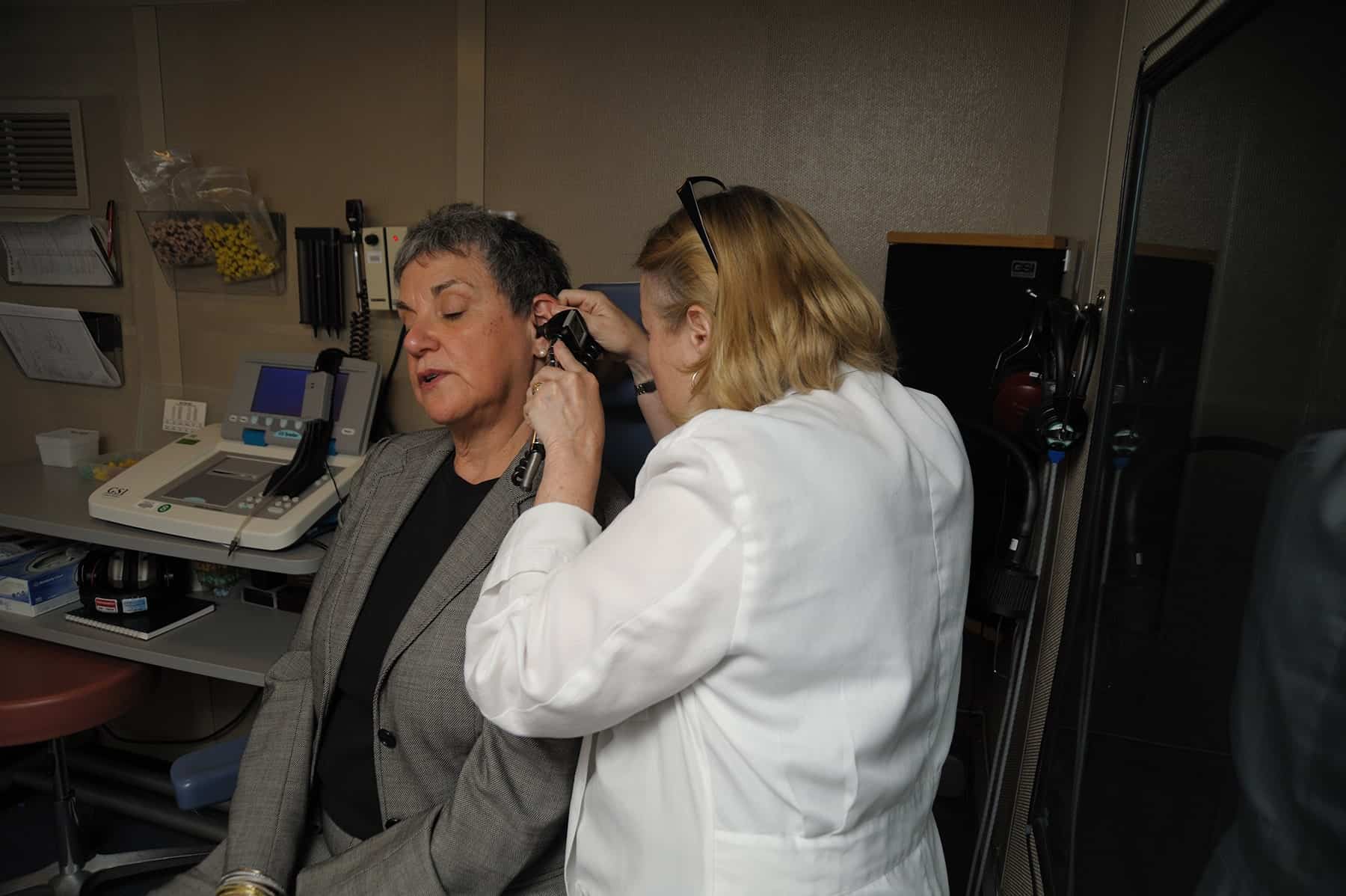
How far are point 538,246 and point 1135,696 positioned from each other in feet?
3.98

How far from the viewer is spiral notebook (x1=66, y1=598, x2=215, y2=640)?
197 centimetres

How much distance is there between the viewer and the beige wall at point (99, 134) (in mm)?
2545

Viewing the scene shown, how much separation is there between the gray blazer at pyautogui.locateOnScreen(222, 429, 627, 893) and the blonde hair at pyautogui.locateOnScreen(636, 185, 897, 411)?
0.49m

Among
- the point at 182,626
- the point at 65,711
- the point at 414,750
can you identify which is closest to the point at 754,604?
the point at 414,750

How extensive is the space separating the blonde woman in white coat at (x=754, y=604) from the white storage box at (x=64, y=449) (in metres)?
Answer: 2.33

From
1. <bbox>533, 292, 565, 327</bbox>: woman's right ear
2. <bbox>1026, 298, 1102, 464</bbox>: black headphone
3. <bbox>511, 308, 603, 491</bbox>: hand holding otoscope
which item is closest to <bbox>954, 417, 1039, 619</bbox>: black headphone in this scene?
<bbox>1026, 298, 1102, 464</bbox>: black headphone

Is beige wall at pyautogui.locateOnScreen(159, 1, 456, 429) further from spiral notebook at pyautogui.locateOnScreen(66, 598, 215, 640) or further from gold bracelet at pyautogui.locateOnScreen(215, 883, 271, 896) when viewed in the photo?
gold bracelet at pyautogui.locateOnScreen(215, 883, 271, 896)

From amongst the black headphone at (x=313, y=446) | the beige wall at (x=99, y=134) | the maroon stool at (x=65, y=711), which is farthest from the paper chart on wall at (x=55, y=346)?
the black headphone at (x=313, y=446)

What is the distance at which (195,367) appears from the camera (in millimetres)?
2658

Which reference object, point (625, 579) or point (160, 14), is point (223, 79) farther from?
point (625, 579)

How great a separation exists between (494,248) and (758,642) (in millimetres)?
1034

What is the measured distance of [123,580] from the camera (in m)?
2.00

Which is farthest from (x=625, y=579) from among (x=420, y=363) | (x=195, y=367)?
(x=195, y=367)

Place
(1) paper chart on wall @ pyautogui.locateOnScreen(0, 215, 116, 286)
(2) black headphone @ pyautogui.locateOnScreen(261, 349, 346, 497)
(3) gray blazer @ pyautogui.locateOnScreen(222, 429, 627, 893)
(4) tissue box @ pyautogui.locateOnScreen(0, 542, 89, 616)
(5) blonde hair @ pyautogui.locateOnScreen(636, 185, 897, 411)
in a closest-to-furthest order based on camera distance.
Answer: (5) blonde hair @ pyautogui.locateOnScreen(636, 185, 897, 411)
(3) gray blazer @ pyautogui.locateOnScreen(222, 429, 627, 893)
(2) black headphone @ pyautogui.locateOnScreen(261, 349, 346, 497)
(4) tissue box @ pyautogui.locateOnScreen(0, 542, 89, 616)
(1) paper chart on wall @ pyautogui.locateOnScreen(0, 215, 116, 286)
